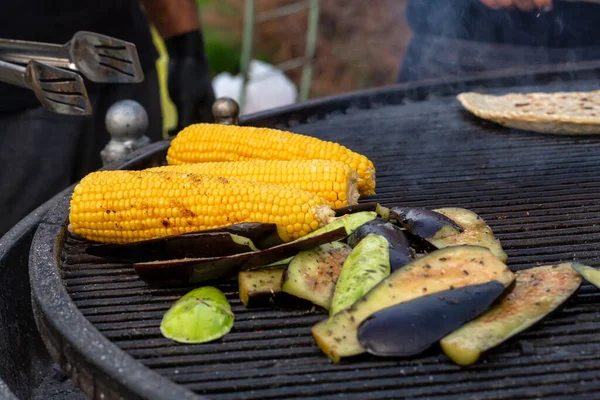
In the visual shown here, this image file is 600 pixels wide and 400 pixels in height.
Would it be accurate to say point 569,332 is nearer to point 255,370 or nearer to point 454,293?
point 454,293

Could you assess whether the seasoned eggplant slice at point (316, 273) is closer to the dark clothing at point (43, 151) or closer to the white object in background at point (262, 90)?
the dark clothing at point (43, 151)

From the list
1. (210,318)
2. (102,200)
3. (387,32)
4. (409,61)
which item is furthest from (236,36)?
(210,318)

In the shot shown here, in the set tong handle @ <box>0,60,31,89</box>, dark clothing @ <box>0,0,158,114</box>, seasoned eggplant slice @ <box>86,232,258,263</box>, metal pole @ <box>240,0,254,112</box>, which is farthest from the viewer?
metal pole @ <box>240,0,254,112</box>

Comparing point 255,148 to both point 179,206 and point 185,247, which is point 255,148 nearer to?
point 179,206

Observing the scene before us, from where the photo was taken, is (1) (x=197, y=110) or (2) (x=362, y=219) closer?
(2) (x=362, y=219)

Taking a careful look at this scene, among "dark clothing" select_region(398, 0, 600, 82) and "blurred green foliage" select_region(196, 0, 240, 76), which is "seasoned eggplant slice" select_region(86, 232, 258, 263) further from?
"blurred green foliage" select_region(196, 0, 240, 76)

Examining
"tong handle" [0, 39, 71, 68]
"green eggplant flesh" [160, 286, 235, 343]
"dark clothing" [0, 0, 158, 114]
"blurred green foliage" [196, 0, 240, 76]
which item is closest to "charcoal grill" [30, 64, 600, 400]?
"green eggplant flesh" [160, 286, 235, 343]

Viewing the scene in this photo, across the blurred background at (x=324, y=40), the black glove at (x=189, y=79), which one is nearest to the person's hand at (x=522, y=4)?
the black glove at (x=189, y=79)
